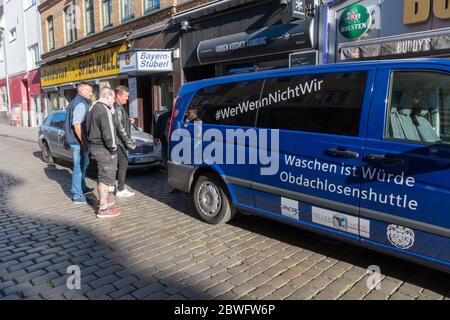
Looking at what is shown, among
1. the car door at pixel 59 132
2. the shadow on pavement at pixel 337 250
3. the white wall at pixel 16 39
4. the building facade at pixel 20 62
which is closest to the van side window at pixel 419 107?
the shadow on pavement at pixel 337 250

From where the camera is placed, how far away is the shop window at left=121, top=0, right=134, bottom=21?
14520mm

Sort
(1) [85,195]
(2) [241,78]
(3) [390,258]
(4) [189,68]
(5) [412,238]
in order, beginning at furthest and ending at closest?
(4) [189,68]
(1) [85,195]
(2) [241,78]
(3) [390,258]
(5) [412,238]

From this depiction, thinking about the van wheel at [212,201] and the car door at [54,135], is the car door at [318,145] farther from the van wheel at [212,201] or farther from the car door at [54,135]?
the car door at [54,135]

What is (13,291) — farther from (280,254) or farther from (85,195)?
(85,195)

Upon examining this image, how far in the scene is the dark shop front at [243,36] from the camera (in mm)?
8711

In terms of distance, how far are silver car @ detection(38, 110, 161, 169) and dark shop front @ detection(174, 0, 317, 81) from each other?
3.44m

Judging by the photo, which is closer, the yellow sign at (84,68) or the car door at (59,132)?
the car door at (59,132)

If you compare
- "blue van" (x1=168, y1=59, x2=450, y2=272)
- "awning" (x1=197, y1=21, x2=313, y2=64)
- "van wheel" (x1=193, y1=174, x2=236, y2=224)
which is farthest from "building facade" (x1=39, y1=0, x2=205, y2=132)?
"blue van" (x1=168, y1=59, x2=450, y2=272)

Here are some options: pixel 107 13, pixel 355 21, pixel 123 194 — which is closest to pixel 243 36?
pixel 355 21

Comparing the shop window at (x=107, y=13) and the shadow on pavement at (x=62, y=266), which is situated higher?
the shop window at (x=107, y=13)

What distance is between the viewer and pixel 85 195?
6.57m

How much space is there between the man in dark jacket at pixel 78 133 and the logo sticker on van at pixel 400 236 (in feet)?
14.5

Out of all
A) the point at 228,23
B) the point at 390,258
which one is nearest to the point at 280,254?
the point at 390,258

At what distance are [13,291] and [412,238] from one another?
11.1 ft
